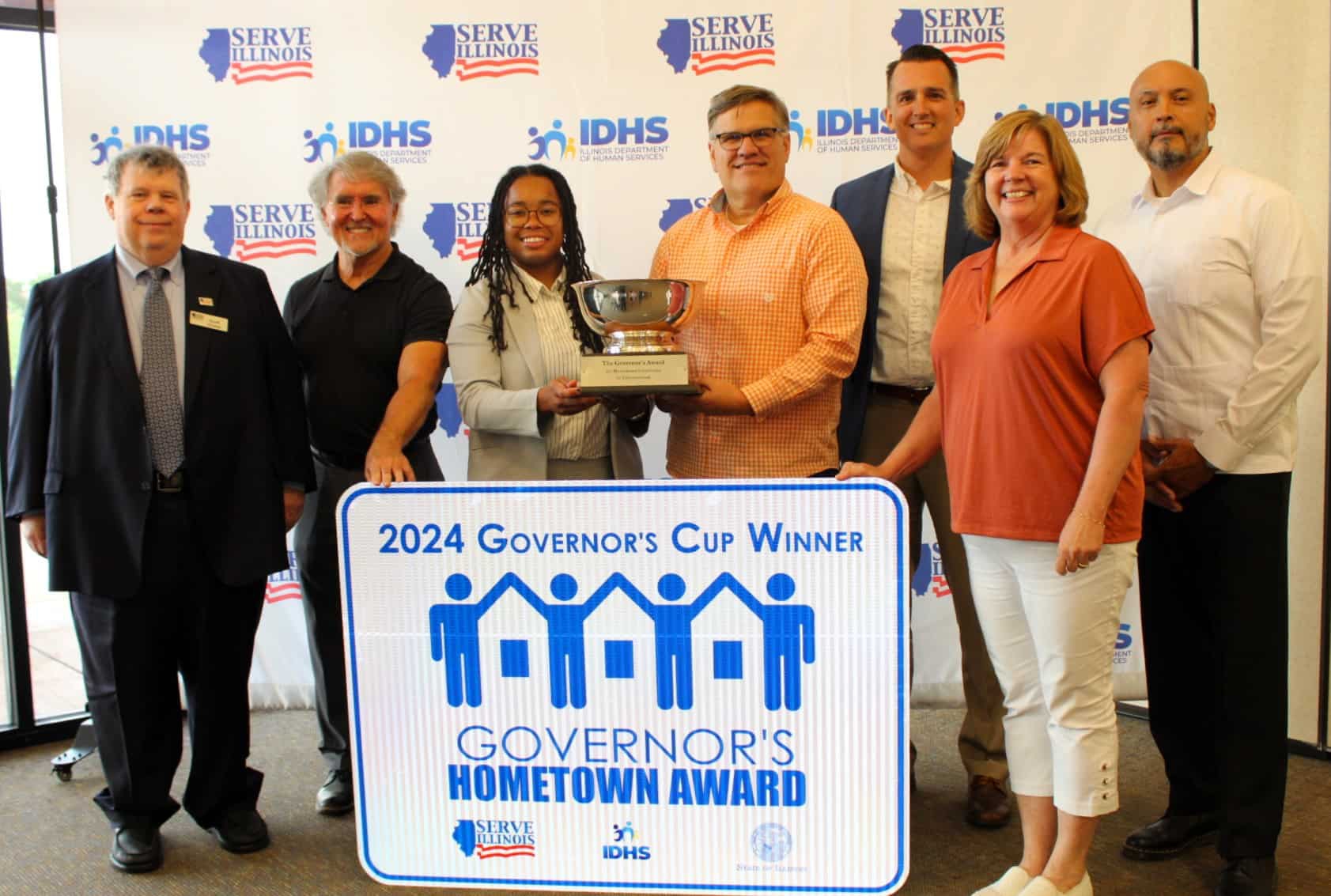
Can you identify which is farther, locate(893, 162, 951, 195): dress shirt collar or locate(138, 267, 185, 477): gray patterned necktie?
locate(893, 162, 951, 195): dress shirt collar

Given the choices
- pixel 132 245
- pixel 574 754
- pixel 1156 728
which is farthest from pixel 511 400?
pixel 1156 728

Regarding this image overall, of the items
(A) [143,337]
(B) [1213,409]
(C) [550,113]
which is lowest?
(B) [1213,409]

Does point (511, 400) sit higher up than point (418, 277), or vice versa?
point (418, 277)

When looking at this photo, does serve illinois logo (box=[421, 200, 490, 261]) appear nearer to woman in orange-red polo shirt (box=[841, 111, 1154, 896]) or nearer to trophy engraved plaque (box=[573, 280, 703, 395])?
trophy engraved plaque (box=[573, 280, 703, 395])

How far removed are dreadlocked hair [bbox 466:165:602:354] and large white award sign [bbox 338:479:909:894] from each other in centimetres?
51

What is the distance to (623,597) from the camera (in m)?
2.02

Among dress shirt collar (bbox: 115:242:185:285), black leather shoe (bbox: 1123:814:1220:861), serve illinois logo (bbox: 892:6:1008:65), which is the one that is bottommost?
black leather shoe (bbox: 1123:814:1220:861)

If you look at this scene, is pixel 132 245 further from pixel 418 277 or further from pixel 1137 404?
pixel 1137 404

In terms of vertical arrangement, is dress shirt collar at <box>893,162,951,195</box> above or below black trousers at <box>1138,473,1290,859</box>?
above

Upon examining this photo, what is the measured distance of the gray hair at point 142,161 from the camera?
2.41m

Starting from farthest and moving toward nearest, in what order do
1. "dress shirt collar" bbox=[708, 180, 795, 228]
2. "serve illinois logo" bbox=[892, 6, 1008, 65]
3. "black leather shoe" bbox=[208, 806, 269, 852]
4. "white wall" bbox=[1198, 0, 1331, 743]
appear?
"serve illinois logo" bbox=[892, 6, 1008, 65]
"white wall" bbox=[1198, 0, 1331, 743]
"black leather shoe" bbox=[208, 806, 269, 852]
"dress shirt collar" bbox=[708, 180, 795, 228]

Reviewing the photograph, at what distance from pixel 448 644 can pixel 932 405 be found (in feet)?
3.50

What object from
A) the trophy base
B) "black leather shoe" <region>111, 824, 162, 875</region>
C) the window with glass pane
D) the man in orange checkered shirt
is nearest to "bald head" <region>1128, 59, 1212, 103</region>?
the man in orange checkered shirt

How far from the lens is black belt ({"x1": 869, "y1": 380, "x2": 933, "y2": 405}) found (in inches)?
101
